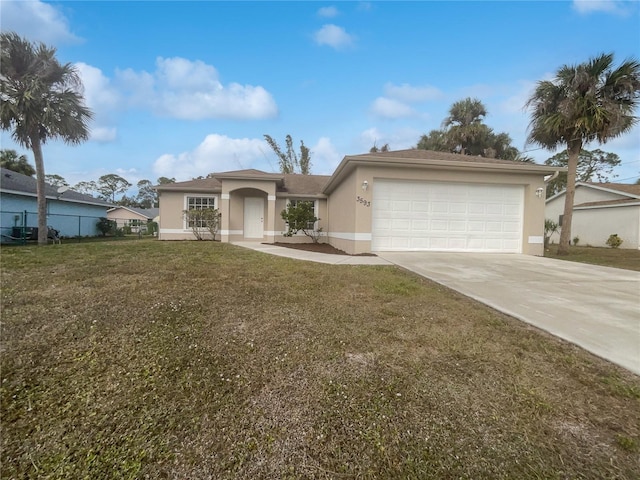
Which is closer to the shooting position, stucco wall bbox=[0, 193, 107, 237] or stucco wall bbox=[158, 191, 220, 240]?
stucco wall bbox=[0, 193, 107, 237]

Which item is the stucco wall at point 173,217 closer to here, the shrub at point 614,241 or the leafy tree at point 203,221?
the leafy tree at point 203,221

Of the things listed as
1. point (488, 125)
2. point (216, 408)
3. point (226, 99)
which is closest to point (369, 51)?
point (226, 99)

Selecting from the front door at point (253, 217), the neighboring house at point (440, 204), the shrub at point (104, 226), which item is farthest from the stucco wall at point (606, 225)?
the shrub at point (104, 226)

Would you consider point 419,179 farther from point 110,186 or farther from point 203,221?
point 110,186

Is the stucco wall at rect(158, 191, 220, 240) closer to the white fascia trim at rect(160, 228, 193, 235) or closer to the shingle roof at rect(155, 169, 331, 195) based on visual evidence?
the white fascia trim at rect(160, 228, 193, 235)

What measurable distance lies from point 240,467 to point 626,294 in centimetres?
640

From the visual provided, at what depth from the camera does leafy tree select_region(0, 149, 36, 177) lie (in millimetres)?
23984

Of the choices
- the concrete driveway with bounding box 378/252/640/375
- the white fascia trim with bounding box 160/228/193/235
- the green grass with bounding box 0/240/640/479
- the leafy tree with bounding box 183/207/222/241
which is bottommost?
the green grass with bounding box 0/240/640/479

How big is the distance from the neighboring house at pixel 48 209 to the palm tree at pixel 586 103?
2293 centimetres

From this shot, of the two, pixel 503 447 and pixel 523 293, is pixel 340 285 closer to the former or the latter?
pixel 523 293

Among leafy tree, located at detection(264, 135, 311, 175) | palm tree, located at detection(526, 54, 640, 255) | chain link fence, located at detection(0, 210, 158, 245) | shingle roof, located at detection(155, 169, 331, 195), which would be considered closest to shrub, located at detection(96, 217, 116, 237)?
chain link fence, located at detection(0, 210, 158, 245)

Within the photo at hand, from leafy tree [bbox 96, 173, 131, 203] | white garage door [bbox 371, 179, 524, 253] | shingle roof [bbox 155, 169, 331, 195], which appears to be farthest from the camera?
leafy tree [bbox 96, 173, 131, 203]

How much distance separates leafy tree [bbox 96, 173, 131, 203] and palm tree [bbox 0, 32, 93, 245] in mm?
56338

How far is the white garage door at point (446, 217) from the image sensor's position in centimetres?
896
